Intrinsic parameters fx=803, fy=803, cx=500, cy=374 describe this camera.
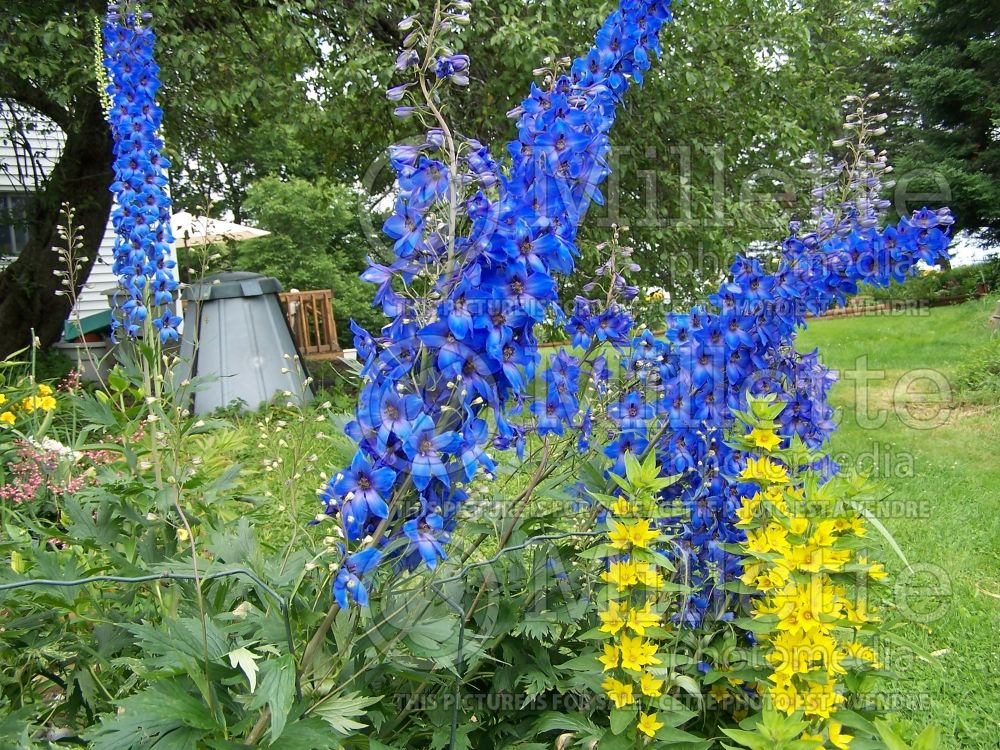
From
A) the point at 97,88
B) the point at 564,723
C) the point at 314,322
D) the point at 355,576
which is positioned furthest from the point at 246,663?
the point at 314,322

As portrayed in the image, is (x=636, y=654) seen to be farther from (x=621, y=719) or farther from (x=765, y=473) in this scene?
(x=765, y=473)

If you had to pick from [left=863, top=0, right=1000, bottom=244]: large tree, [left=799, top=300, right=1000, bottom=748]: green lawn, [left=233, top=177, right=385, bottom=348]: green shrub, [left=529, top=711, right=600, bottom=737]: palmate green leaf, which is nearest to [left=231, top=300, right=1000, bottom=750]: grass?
[left=799, top=300, right=1000, bottom=748]: green lawn

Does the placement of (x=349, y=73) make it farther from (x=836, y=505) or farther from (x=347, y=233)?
(x=347, y=233)

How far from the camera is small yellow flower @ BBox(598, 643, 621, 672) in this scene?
1484 mm

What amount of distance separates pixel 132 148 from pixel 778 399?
2875 millimetres

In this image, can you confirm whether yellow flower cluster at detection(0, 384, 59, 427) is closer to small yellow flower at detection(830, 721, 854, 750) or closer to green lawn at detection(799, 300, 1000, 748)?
small yellow flower at detection(830, 721, 854, 750)

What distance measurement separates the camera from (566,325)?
6.57 ft

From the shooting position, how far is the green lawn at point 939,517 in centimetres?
267

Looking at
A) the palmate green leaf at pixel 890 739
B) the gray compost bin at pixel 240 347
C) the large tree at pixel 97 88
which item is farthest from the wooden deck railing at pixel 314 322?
the palmate green leaf at pixel 890 739

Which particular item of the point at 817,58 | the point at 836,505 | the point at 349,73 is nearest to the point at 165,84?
the point at 349,73

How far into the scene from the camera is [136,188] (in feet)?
11.1

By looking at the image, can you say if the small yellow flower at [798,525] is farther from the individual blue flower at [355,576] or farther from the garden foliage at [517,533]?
the individual blue flower at [355,576]

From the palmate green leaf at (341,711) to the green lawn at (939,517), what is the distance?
3.99ft

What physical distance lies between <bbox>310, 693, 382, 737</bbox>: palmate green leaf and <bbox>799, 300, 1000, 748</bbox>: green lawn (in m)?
1.21
